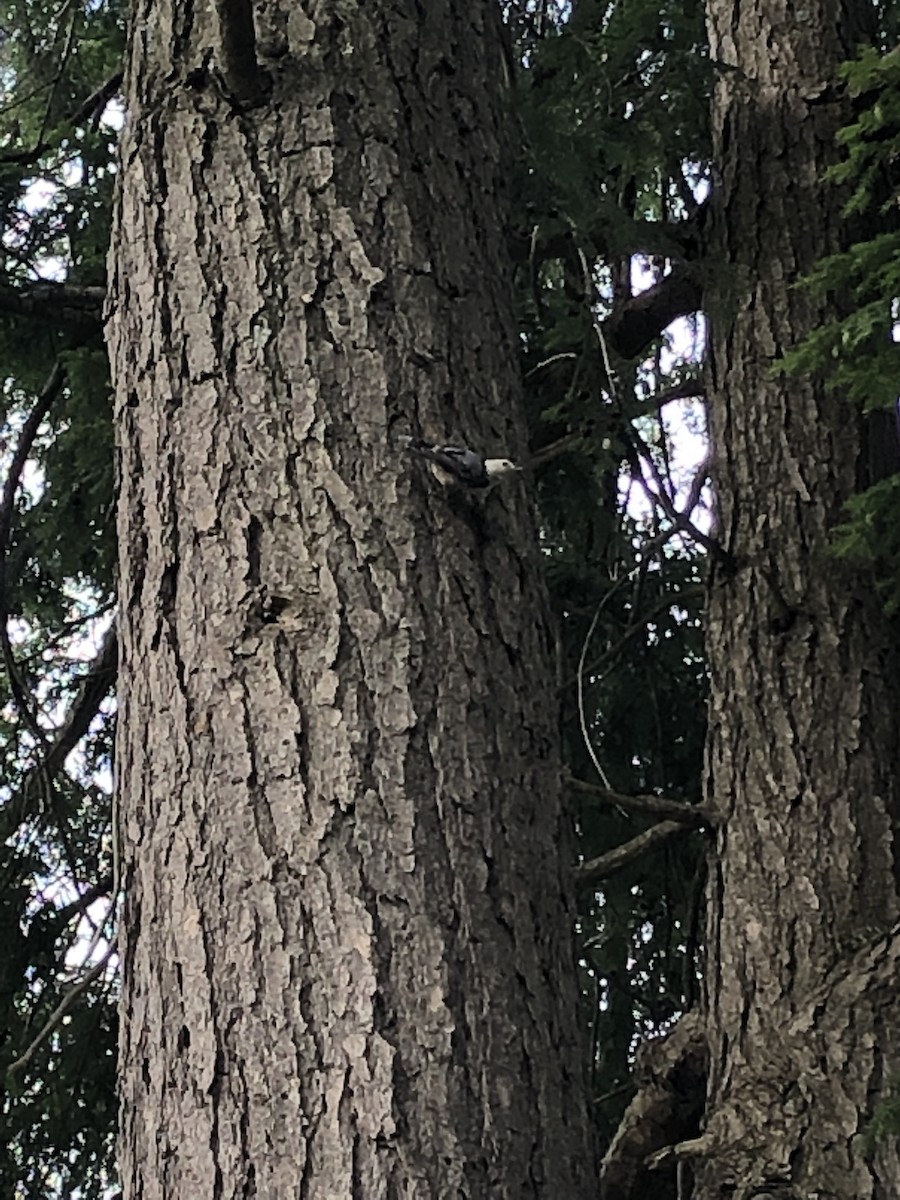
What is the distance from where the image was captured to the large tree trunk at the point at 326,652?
4.57 ft

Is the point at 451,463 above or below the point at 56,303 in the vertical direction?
below

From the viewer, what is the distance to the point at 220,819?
1.49m

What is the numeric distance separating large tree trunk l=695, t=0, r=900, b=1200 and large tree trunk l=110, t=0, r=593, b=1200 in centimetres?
101

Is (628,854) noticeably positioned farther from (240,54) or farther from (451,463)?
(240,54)

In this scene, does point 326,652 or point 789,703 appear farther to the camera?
point 789,703

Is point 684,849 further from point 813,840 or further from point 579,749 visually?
point 813,840

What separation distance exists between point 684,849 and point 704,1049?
968 mm

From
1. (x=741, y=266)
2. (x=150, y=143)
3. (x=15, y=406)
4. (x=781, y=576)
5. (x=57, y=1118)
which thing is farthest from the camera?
(x=15, y=406)

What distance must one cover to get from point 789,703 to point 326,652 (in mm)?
1438

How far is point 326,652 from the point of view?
153 centimetres

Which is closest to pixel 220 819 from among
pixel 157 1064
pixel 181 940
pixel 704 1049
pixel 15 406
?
pixel 181 940

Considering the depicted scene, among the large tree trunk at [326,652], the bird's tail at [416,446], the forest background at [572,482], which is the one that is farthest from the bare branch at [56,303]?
the bird's tail at [416,446]

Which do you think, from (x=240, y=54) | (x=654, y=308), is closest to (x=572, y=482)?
(x=654, y=308)

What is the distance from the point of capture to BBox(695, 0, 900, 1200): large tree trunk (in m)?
2.37
